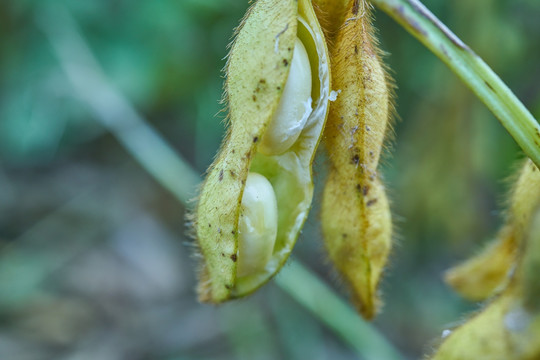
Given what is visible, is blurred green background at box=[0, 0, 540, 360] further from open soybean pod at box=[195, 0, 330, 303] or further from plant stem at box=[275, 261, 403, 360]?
open soybean pod at box=[195, 0, 330, 303]

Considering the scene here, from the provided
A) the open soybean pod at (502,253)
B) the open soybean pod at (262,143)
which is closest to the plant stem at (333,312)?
the open soybean pod at (502,253)

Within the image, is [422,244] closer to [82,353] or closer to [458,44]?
[82,353]

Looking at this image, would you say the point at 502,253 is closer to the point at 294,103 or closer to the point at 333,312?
the point at 294,103

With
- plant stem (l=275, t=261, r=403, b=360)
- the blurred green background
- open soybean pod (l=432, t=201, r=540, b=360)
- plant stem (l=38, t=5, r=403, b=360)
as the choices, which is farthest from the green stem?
the blurred green background

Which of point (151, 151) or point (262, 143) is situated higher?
point (262, 143)

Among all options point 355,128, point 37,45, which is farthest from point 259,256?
point 37,45

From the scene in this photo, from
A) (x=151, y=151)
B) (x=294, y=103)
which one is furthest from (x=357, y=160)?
(x=151, y=151)

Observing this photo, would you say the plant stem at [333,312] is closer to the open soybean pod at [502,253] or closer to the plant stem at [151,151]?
the plant stem at [151,151]
